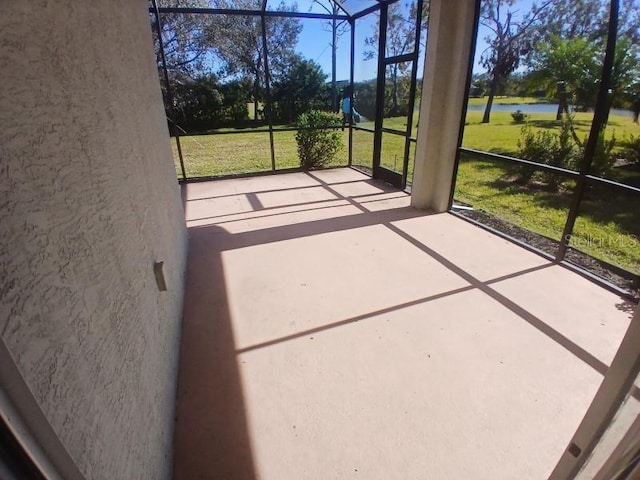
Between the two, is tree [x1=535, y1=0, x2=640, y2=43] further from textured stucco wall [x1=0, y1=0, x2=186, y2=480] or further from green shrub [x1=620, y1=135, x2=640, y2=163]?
textured stucco wall [x1=0, y1=0, x2=186, y2=480]

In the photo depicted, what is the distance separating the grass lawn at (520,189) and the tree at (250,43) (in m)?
1.78

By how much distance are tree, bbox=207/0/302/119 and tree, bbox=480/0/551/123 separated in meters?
3.93

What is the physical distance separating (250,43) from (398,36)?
305 cm

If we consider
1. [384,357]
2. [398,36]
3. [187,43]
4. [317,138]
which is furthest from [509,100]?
[187,43]

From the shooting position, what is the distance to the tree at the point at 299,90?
706 cm

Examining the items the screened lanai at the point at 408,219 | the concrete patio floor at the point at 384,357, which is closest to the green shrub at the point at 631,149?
the screened lanai at the point at 408,219

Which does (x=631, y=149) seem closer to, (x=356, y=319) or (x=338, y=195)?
(x=338, y=195)

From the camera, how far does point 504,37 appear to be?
389cm

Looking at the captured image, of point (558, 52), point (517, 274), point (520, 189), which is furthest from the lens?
point (520, 189)

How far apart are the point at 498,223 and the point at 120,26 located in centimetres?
412

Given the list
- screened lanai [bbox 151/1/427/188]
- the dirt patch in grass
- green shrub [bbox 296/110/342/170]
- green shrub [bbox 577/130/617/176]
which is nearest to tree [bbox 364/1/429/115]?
screened lanai [bbox 151/1/427/188]

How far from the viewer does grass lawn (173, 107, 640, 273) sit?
11.6 ft

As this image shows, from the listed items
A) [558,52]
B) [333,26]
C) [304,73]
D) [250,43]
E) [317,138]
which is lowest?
[317,138]

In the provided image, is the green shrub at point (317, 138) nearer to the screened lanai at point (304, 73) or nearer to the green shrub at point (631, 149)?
the screened lanai at point (304, 73)
